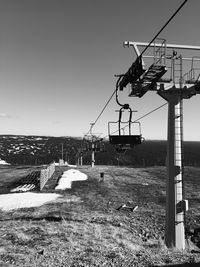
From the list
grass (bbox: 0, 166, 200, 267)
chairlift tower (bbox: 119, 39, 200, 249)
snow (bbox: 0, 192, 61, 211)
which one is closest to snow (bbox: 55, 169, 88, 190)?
grass (bbox: 0, 166, 200, 267)

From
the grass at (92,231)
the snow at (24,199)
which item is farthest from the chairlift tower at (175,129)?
the snow at (24,199)

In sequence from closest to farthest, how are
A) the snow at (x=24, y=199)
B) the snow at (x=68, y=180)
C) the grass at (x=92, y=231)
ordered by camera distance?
the grass at (x=92, y=231)
the snow at (x=24, y=199)
the snow at (x=68, y=180)

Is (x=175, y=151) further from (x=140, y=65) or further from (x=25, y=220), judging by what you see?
(x=25, y=220)

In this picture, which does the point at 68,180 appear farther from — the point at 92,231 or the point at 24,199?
the point at 92,231

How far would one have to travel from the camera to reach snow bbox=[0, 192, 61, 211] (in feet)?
63.4

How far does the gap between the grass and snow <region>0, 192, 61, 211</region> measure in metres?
1.01

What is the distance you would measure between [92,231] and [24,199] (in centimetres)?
882

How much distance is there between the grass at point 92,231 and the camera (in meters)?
10.4

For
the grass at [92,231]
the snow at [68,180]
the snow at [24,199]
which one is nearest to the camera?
the grass at [92,231]

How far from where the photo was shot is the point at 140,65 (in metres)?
9.37

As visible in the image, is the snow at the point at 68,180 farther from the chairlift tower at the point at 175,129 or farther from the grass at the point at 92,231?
the chairlift tower at the point at 175,129

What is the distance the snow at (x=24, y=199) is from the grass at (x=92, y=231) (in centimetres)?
101

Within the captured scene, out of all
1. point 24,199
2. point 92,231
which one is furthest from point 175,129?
point 24,199

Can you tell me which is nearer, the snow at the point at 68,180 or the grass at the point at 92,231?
the grass at the point at 92,231
